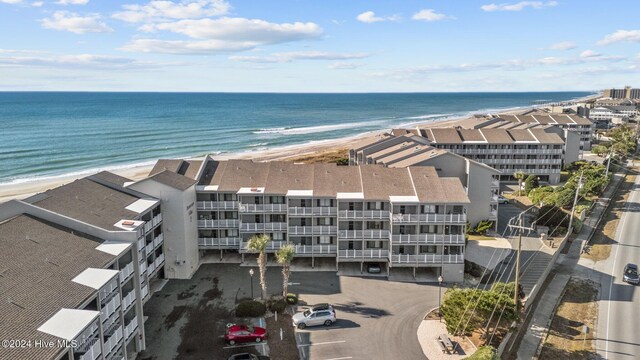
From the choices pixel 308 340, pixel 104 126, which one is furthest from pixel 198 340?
pixel 104 126

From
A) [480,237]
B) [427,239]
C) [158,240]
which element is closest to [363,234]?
[427,239]

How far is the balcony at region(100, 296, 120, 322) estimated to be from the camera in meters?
27.9

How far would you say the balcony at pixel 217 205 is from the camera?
48969 mm

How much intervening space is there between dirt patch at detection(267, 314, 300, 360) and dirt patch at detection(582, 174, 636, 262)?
37.6 meters

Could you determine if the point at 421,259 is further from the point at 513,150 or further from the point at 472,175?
the point at 513,150

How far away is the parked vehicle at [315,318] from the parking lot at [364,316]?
0.43 metres

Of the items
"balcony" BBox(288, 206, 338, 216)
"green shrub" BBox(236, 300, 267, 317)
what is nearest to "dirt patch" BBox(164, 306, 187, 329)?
"green shrub" BBox(236, 300, 267, 317)

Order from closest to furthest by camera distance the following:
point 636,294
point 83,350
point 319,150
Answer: point 83,350, point 636,294, point 319,150

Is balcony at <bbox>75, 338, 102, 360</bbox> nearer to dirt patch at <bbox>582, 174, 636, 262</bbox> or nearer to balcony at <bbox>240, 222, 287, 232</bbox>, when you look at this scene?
balcony at <bbox>240, 222, 287, 232</bbox>

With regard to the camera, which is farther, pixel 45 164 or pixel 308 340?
pixel 45 164

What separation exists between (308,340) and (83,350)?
16.7 metres

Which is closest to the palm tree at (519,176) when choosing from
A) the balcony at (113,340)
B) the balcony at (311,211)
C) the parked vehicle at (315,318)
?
the balcony at (311,211)

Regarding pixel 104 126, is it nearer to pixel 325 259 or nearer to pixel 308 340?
pixel 325 259

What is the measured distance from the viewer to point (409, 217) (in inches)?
1766
